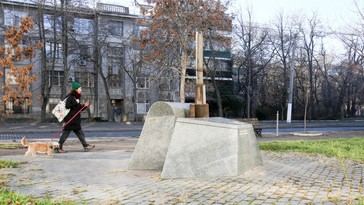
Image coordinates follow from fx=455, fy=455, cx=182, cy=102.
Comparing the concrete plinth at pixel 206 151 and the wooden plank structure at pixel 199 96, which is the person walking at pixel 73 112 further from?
the concrete plinth at pixel 206 151

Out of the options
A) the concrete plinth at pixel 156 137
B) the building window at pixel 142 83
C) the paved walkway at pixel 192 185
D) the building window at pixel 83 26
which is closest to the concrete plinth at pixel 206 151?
the paved walkway at pixel 192 185

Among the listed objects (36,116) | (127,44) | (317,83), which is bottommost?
(36,116)

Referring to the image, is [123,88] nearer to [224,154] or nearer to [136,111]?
[136,111]

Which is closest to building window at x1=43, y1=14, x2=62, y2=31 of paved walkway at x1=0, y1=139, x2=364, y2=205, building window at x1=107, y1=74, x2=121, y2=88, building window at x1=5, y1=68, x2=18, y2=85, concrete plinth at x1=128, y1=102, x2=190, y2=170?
building window at x1=107, y1=74, x2=121, y2=88

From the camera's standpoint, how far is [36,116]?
51.0 metres

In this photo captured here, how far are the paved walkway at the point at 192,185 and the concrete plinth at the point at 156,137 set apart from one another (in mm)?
380

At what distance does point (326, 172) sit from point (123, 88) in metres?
49.8

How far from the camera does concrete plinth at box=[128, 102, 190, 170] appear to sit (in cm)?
912

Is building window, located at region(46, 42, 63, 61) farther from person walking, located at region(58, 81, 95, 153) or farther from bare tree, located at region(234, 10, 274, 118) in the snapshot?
person walking, located at region(58, 81, 95, 153)

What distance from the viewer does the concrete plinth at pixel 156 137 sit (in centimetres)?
912

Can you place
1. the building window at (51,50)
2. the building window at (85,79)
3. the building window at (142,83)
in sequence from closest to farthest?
the building window at (51,50)
the building window at (85,79)
the building window at (142,83)

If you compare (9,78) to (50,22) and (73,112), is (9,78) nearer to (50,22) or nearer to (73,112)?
(73,112)

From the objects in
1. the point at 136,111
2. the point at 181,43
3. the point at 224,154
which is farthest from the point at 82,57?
the point at 224,154

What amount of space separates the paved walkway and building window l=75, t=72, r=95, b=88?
45.5m
